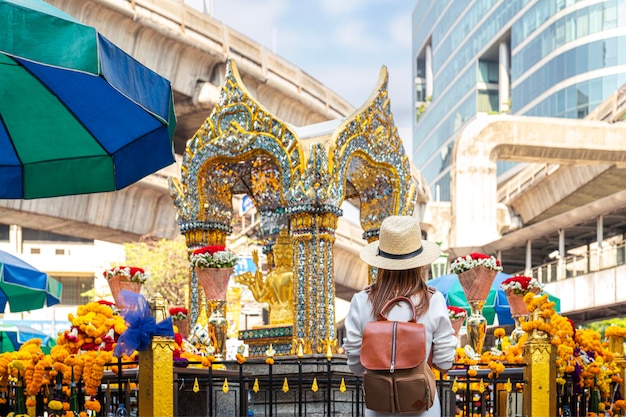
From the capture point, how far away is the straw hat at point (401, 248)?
6672 mm

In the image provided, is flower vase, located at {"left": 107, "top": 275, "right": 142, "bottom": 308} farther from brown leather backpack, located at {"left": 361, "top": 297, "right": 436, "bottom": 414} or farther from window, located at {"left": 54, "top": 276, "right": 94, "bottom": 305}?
window, located at {"left": 54, "top": 276, "right": 94, "bottom": 305}

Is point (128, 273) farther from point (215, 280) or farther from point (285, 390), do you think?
point (285, 390)

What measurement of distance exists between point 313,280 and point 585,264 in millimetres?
21418

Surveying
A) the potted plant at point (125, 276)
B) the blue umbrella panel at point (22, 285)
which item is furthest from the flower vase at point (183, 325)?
the blue umbrella panel at point (22, 285)

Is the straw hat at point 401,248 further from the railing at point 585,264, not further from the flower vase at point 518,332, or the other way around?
the railing at point 585,264

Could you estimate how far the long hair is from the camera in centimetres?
664

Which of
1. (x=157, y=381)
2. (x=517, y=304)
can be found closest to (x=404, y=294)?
(x=157, y=381)

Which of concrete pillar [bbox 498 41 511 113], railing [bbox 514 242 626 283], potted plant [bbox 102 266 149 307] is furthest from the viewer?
concrete pillar [bbox 498 41 511 113]

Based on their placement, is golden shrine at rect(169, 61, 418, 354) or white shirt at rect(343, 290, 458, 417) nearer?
white shirt at rect(343, 290, 458, 417)

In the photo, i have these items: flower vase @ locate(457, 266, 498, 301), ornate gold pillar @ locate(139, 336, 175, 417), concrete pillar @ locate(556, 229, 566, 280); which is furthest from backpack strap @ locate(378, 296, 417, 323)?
concrete pillar @ locate(556, 229, 566, 280)

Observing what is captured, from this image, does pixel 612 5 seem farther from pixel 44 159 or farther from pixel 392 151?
pixel 44 159

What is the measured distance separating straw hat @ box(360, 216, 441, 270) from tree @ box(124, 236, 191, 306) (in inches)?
1169

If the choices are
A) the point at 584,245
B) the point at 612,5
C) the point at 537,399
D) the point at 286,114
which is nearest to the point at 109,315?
the point at 537,399

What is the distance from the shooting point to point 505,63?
76.4m
